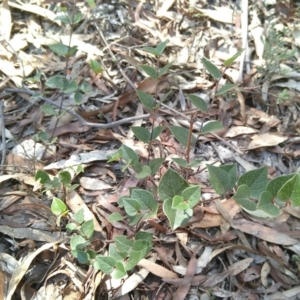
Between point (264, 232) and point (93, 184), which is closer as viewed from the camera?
point (264, 232)

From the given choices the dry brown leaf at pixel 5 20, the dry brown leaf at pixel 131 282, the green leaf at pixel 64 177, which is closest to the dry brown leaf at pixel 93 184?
the green leaf at pixel 64 177

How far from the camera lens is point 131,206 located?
1.27 m

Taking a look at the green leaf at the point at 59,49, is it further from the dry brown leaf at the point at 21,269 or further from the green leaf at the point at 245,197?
the green leaf at the point at 245,197

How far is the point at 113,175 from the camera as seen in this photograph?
5.35 ft

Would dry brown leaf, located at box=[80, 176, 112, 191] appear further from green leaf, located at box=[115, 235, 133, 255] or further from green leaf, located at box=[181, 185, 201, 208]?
green leaf, located at box=[181, 185, 201, 208]

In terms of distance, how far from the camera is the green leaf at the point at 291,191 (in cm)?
101

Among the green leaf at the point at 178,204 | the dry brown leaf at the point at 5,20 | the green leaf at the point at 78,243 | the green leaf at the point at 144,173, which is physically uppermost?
the dry brown leaf at the point at 5,20

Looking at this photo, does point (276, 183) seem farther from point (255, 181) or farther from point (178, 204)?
point (178, 204)

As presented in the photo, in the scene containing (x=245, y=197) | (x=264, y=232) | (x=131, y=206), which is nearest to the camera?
(x=245, y=197)

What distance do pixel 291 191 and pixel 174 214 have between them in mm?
335

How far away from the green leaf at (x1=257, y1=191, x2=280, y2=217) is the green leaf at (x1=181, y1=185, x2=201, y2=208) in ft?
0.59

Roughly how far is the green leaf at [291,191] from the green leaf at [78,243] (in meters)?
0.62

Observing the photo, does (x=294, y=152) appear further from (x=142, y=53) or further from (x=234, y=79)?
(x=142, y=53)

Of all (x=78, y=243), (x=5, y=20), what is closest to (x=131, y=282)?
(x=78, y=243)
